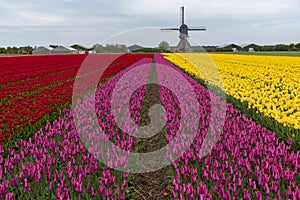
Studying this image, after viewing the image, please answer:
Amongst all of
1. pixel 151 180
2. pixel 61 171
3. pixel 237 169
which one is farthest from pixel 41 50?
pixel 237 169

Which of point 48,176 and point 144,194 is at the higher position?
point 48,176

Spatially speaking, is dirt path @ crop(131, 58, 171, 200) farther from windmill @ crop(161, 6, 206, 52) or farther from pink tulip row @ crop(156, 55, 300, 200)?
windmill @ crop(161, 6, 206, 52)

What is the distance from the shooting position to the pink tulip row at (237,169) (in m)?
3.30

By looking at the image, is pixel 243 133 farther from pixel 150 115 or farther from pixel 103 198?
pixel 150 115

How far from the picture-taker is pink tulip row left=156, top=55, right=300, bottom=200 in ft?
10.8

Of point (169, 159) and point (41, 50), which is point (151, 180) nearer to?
point (169, 159)

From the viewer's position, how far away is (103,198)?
3.33 m

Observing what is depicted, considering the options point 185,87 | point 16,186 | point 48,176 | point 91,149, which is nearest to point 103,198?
point 48,176

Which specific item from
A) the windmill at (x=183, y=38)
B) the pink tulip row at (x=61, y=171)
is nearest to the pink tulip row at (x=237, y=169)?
the pink tulip row at (x=61, y=171)

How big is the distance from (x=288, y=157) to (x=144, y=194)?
6.01ft

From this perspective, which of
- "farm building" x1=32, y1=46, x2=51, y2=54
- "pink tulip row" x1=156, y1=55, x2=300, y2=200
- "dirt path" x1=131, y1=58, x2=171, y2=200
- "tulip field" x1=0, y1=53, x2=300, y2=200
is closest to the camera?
"pink tulip row" x1=156, y1=55, x2=300, y2=200

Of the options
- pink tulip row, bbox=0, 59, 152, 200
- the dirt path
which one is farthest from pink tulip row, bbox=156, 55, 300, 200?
pink tulip row, bbox=0, 59, 152, 200

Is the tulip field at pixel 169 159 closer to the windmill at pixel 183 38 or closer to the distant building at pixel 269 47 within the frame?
the windmill at pixel 183 38

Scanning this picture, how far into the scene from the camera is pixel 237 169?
12.5ft
